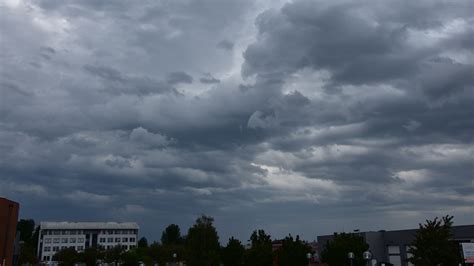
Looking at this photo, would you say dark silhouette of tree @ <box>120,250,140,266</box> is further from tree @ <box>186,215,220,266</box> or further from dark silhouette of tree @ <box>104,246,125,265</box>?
tree @ <box>186,215,220,266</box>

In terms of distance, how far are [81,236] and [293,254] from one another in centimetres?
13706

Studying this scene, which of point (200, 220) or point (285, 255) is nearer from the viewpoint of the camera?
point (285, 255)

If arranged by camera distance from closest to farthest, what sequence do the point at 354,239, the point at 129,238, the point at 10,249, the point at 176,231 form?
the point at 10,249, the point at 354,239, the point at 176,231, the point at 129,238

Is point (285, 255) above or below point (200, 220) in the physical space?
below

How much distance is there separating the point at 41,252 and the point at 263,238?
425 ft

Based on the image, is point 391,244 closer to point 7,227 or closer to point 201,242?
point 201,242

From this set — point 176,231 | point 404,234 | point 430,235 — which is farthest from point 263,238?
point 176,231

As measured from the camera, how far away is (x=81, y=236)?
184500mm

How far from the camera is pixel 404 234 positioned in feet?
258

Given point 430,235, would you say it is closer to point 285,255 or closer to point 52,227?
point 285,255

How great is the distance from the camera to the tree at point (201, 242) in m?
81.5

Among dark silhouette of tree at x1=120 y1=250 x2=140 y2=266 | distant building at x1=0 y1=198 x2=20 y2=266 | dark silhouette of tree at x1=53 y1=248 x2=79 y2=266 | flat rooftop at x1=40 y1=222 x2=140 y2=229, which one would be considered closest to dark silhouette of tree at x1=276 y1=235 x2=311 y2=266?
distant building at x1=0 y1=198 x2=20 y2=266

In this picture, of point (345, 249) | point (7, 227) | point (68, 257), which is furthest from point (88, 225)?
point (7, 227)

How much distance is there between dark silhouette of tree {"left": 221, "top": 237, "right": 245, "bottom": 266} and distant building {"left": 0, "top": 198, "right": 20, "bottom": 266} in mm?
38347
